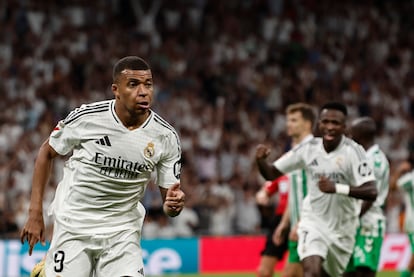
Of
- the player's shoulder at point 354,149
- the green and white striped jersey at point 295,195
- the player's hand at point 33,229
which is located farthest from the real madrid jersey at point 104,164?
the green and white striped jersey at point 295,195

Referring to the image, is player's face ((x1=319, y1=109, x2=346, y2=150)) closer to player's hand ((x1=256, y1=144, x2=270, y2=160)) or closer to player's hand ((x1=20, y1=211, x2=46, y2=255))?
player's hand ((x1=256, y1=144, x2=270, y2=160))

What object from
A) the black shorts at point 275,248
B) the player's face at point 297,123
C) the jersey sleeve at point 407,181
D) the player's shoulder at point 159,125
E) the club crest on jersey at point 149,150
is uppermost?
the player's face at point 297,123

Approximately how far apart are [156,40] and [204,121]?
9.20 feet

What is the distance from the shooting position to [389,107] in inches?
918

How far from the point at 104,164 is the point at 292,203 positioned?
4.41 metres

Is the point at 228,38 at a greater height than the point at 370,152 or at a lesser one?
greater

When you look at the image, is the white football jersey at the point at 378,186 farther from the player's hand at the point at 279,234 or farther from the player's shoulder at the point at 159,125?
the player's shoulder at the point at 159,125

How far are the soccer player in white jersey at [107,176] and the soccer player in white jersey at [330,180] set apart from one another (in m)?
2.36

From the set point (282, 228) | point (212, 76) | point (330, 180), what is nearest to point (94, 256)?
point (330, 180)

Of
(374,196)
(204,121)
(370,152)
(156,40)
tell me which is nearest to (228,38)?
(156,40)

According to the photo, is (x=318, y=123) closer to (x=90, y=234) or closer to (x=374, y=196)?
(x=374, y=196)

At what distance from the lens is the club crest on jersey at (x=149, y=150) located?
7.24m

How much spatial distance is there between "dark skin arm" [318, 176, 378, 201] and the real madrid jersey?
2.24 metres

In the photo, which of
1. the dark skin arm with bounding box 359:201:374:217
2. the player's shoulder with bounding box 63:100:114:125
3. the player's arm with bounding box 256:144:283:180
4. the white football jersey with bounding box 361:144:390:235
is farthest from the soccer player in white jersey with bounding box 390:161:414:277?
Answer: the player's shoulder with bounding box 63:100:114:125
